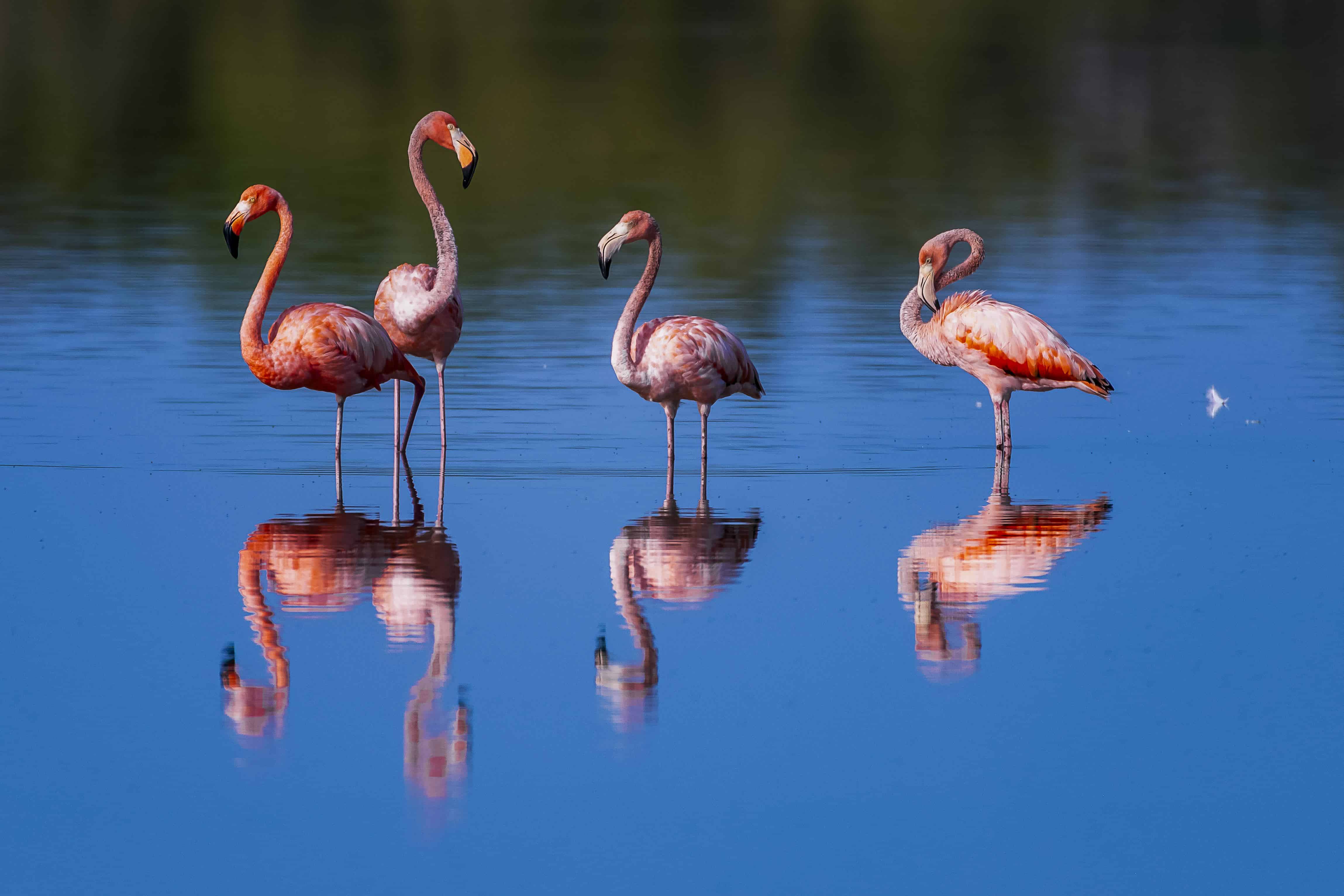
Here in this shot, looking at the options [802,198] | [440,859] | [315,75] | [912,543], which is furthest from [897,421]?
[315,75]

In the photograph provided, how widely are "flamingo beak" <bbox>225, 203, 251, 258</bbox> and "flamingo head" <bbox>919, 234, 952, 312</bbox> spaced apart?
4054 millimetres

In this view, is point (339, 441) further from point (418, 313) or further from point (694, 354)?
point (694, 354)

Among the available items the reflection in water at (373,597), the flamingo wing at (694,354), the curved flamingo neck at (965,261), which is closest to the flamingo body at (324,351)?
the reflection in water at (373,597)

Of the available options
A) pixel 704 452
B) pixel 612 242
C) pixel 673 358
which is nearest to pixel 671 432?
pixel 704 452

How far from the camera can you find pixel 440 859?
5.22 m

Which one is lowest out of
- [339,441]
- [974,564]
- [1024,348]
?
[974,564]

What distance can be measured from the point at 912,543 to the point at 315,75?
3901 cm

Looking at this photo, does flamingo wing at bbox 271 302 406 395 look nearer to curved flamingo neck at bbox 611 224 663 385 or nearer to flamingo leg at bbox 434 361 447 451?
flamingo leg at bbox 434 361 447 451

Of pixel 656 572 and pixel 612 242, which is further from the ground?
pixel 612 242

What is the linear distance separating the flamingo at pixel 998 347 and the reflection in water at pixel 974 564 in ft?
5.40

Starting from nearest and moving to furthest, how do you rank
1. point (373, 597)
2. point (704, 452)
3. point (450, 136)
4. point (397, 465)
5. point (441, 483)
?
1. point (373, 597)
2. point (441, 483)
3. point (704, 452)
4. point (397, 465)
5. point (450, 136)

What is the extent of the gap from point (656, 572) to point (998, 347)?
13.3 ft

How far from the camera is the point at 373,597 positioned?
781 cm

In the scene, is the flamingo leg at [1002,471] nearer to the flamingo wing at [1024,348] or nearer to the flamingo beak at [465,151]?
the flamingo wing at [1024,348]
